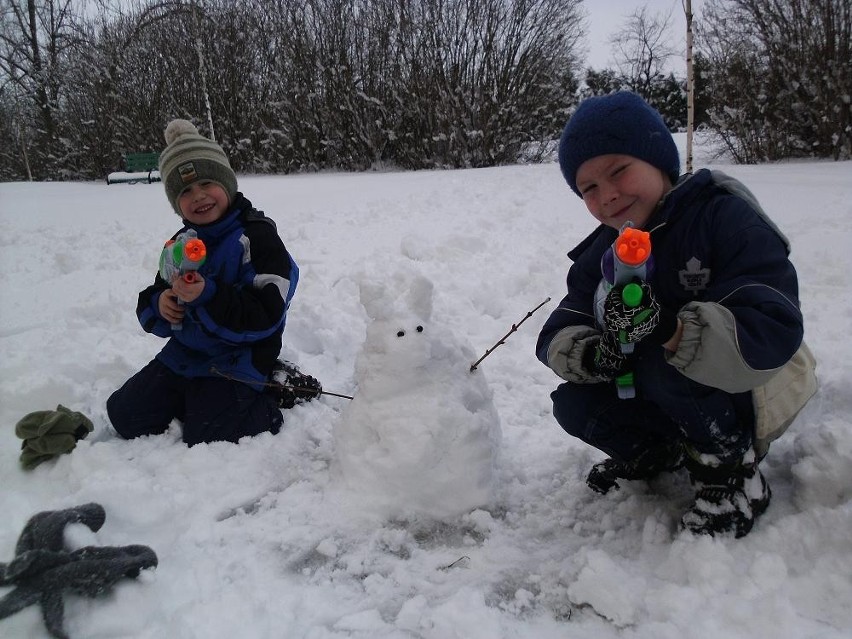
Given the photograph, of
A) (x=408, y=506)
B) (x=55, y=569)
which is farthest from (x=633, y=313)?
(x=55, y=569)

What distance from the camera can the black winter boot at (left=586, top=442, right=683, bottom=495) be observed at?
176cm

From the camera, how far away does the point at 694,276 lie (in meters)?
1.50

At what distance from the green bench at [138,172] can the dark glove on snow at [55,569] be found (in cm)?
1079

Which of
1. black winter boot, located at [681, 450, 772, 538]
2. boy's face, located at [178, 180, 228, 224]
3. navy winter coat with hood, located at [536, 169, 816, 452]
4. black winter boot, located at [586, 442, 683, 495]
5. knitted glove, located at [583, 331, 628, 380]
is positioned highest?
boy's face, located at [178, 180, 228, 224]

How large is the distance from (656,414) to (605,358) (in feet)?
1.09

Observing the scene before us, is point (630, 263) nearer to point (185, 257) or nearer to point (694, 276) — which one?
point (694, 276)

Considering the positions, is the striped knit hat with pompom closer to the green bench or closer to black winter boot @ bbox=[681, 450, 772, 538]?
black winter boot @ bbox=[681, 450, 772, 538]

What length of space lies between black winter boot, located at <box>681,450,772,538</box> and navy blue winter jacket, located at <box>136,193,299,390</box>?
160 cm

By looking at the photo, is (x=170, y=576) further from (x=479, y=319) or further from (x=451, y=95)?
(x=451, y=95)

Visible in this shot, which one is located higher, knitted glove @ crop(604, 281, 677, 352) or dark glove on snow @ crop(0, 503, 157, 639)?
knitted glove @ crop(604, 281, 677, 352)

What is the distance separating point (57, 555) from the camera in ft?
4.59

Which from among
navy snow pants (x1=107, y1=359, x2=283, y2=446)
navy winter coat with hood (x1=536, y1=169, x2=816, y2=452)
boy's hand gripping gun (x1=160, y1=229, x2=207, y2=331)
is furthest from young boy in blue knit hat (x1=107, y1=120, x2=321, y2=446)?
navy winter coat with hood (x1=536, y1=169, x2=816, y2=452)

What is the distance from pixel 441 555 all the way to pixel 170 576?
0.72m

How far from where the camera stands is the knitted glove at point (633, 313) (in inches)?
50.3
